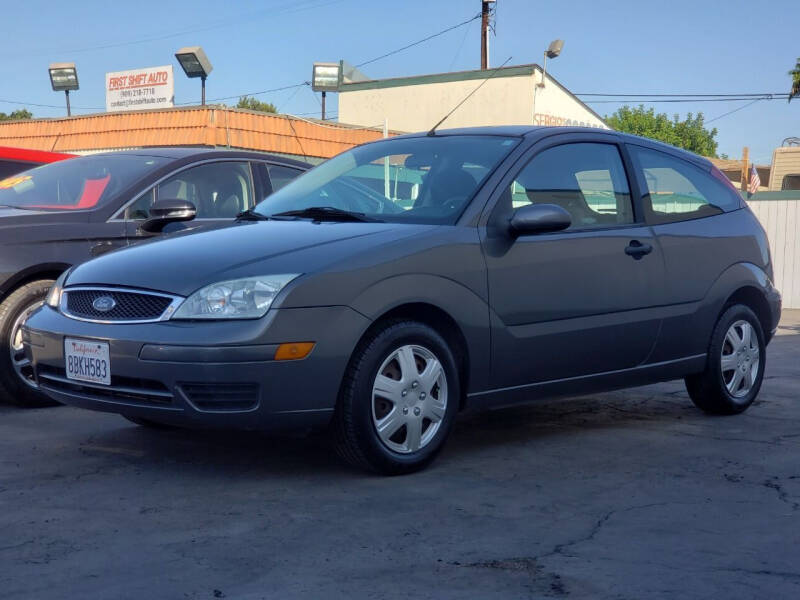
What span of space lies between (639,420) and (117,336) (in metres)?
3.30

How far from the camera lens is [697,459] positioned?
5.53 metres

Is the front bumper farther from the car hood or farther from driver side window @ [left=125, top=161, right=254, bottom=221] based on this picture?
driver side window @ [left=125, top=161, right=254, bottom=221]

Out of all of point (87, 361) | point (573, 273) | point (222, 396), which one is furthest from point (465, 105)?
point (222, 396)

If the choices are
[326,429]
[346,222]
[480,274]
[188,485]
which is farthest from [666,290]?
[188,485]

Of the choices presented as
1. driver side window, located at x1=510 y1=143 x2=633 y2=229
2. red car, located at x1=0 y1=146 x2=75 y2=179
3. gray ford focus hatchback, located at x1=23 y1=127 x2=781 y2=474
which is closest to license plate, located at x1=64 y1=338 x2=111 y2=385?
gray ford focus hatchback, located at x1=23 y1=127 x2=781 y2=474

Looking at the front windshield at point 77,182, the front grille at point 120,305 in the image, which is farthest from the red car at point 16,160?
the front grille at point 120,305

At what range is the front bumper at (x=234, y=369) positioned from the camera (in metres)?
4.53

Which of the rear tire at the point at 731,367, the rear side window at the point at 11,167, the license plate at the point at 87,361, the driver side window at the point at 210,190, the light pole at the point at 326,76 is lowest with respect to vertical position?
the rear tire at the point at 731,367

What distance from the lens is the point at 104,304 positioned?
16.2 ft

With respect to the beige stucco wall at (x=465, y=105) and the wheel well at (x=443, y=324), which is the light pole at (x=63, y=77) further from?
the wheel well at (x=443, y=324)

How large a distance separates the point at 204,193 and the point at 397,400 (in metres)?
3.31

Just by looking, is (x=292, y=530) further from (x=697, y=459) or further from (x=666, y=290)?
(x=666, y=290)

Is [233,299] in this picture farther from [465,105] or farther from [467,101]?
[465,105]

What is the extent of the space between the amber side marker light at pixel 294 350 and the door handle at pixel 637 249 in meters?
2.14
